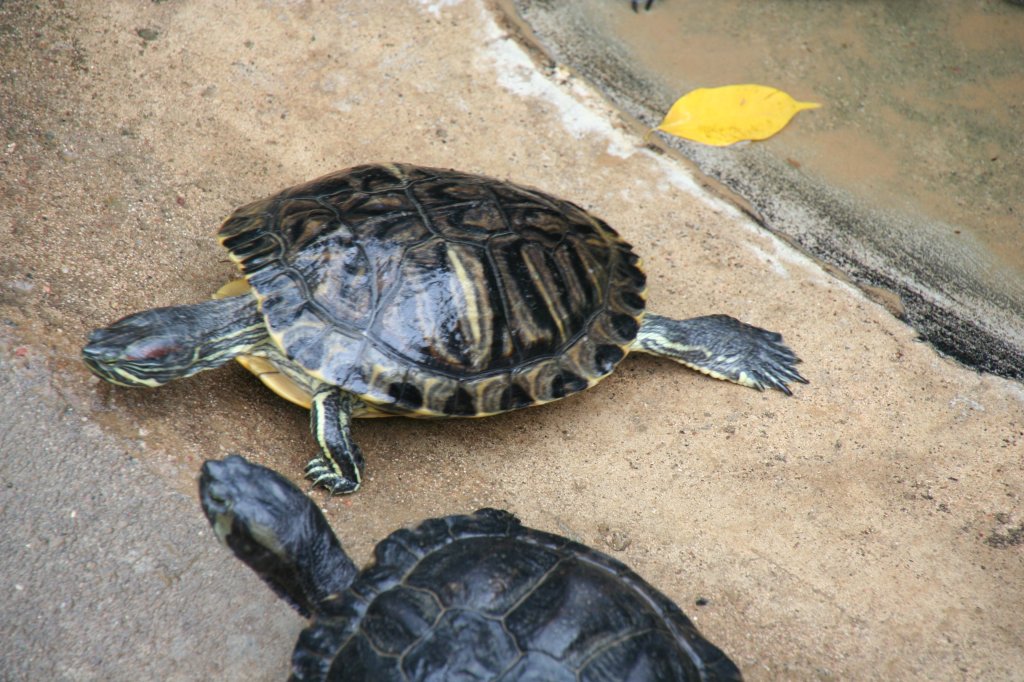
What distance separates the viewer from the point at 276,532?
3.04 meters

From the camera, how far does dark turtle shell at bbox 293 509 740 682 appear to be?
2750mm

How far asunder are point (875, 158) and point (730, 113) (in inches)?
41.8

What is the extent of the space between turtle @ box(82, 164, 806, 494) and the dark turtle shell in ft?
3.20

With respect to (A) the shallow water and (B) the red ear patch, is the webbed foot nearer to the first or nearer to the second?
(B) the red ear patch

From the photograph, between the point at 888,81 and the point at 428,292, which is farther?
the point at 888,81

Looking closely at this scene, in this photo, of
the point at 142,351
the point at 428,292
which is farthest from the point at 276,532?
the point at 428,292

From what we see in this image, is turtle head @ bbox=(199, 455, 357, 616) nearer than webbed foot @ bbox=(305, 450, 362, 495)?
Yes

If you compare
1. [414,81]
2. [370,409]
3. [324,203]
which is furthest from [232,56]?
[370,409]

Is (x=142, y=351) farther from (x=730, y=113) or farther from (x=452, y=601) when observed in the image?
(x=730, y=113)

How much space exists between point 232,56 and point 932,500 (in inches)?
205

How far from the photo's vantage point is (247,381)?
441 cm

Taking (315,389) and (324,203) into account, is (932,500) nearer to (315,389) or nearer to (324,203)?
(315,389)

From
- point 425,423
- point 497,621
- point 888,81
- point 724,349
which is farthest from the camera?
point 888,81

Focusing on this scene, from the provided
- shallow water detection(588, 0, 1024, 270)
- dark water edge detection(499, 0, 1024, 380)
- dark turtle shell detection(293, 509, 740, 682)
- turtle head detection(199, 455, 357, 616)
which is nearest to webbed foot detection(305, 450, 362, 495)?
turtle head detection(199, 455, 357, 616)
